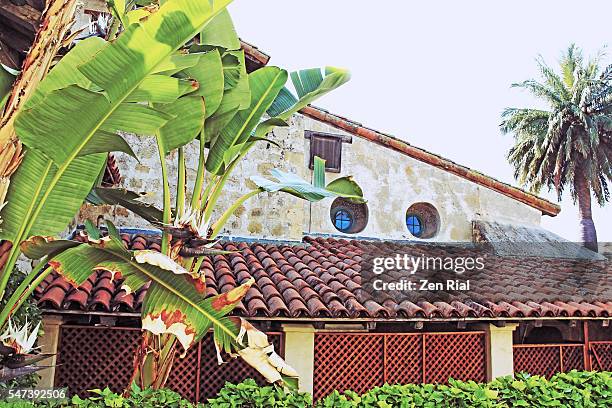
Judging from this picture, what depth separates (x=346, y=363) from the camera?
27.9 ft

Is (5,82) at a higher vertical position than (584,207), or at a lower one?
lower

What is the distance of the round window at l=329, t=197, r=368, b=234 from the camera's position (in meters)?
12.4

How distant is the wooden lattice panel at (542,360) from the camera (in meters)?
9.59

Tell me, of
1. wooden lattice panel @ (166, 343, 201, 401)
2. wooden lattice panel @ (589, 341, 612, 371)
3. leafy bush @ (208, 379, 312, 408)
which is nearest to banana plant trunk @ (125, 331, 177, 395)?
leafy bush @ (208, 379, 312, 408)

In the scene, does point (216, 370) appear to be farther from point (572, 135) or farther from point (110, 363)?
point (572, 135)

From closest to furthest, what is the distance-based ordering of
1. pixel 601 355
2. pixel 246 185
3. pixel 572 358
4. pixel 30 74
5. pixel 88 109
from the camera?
pixel 88 109
pixel 30 74
pixel 572 358
pixel 601 355
pixel 246 185

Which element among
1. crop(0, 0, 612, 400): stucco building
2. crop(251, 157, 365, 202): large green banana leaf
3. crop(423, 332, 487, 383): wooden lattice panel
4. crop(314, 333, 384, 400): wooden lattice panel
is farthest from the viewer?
crop(423, 332, 487, 383): wooden lattice panel

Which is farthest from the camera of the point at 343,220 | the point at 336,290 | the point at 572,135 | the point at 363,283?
the point at 572,135

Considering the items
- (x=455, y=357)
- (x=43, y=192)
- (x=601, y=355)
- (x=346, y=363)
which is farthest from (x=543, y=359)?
(x=43, y=192)

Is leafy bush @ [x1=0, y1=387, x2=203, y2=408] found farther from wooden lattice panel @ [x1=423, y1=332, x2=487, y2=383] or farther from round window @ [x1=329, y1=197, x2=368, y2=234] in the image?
round window @ [x1=329, y1=197, x2=368, y2=234]

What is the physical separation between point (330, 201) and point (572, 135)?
1466 cm

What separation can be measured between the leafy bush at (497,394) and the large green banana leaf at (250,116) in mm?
2508

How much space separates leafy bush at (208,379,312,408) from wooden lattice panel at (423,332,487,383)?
Answer: 4189mm

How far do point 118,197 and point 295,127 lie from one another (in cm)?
668
